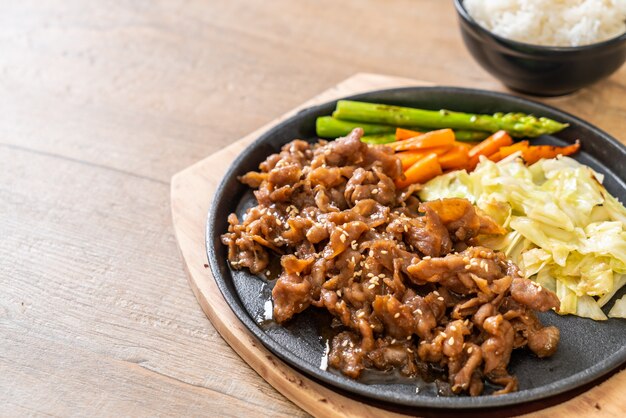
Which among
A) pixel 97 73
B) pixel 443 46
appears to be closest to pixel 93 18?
pixel 97 73

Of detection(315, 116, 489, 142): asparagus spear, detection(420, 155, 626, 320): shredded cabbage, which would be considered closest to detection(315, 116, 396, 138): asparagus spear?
detection(315, 116, 489, 142): asparagus spear

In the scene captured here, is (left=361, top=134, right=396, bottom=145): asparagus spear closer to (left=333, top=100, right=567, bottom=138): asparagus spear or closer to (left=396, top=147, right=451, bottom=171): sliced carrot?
(left=333, top=100, right=567, bottom=138): asparagus spear

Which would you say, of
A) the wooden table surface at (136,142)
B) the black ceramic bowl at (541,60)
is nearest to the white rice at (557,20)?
the black ceramic bowl at (541,60)

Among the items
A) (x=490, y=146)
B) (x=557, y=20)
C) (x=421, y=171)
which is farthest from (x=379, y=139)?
(x=557, y=20)

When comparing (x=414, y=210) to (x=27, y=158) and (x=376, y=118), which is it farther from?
(x=27, y=158)

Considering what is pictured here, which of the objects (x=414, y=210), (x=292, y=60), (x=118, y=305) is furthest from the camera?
(x=292, y=60)
